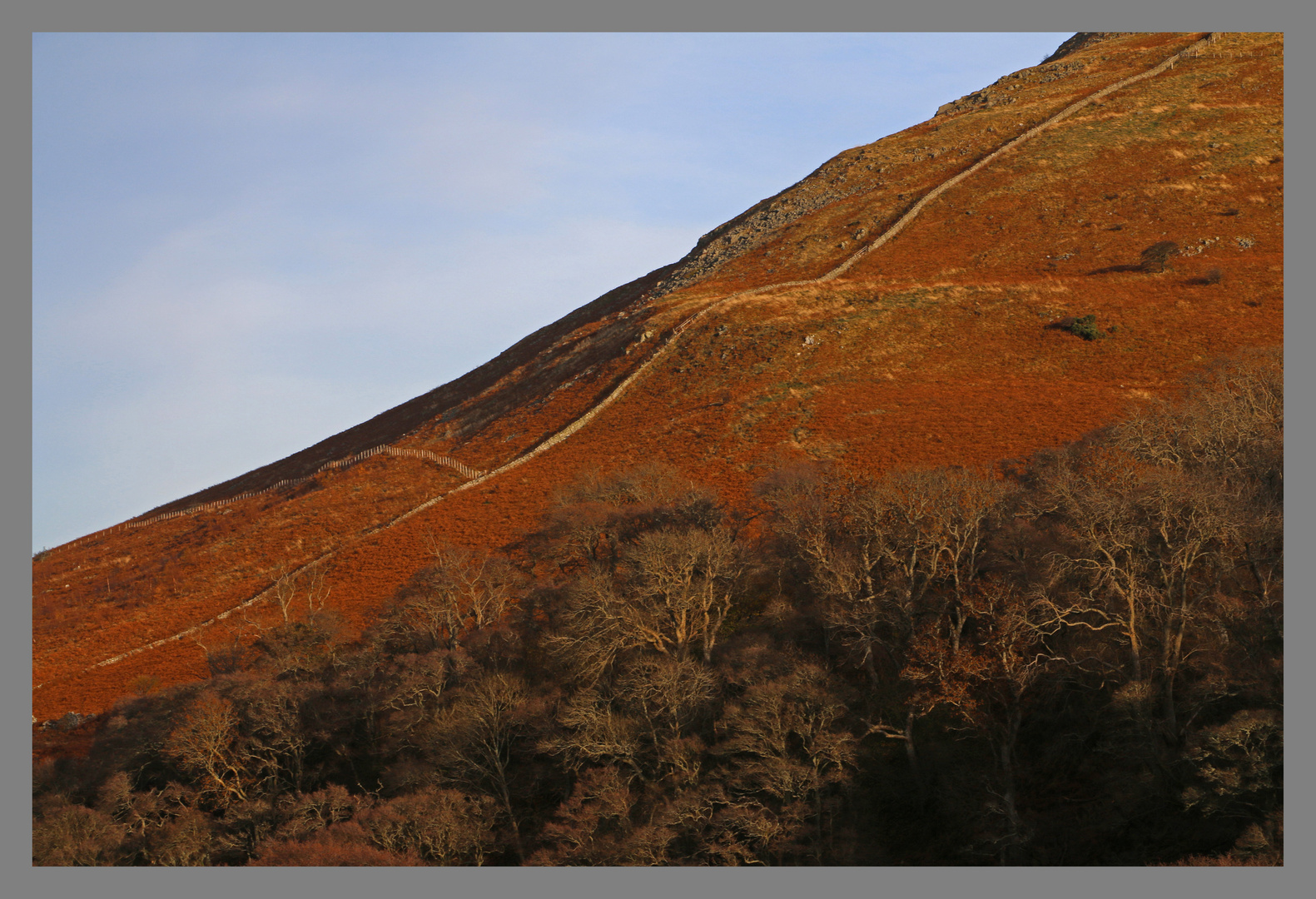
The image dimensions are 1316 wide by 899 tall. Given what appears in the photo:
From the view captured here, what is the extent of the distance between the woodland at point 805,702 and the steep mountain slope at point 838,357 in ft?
44.7

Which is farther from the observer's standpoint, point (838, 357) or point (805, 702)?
point (838, 357)

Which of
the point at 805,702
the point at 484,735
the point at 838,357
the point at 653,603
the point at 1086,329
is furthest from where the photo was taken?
the point at 838,357

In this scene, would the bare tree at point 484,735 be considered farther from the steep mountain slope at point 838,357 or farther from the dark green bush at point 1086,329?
the dark green bush at point 1086,329

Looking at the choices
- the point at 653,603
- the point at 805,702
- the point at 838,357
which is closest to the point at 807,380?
the point at 838,357

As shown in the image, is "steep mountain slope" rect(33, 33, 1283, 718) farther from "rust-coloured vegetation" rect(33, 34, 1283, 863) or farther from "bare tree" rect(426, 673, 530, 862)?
"bare tree" rect(426, 673, 530, 862)

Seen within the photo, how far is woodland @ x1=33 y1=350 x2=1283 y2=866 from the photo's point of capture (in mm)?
30375

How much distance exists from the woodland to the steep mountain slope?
1362 centimetres

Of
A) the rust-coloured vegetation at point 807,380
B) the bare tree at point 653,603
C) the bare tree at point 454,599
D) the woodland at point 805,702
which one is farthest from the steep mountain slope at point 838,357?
the bare tree at point 653,603

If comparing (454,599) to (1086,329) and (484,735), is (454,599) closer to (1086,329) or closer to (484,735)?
(484,735)

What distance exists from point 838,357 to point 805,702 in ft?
146

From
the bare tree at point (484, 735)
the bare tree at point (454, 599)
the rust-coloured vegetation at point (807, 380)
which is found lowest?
the bare tree at point (484, 735)

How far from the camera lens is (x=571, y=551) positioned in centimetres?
4772

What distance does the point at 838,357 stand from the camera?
74.8 meters

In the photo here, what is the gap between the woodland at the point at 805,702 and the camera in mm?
30375
